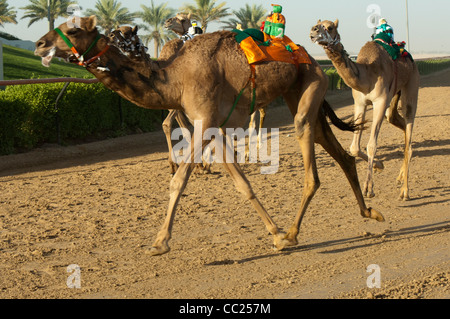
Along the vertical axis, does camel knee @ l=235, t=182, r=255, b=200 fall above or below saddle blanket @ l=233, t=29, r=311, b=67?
below

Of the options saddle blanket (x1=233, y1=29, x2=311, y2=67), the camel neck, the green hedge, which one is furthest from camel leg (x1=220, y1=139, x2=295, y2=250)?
the green hedge

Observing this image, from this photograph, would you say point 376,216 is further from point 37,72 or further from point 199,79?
point 37,72

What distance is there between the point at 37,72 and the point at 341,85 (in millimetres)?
15279

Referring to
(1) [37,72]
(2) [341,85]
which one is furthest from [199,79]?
(1) [37,72]

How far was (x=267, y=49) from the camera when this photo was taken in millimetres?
6078

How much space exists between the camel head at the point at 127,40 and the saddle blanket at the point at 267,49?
3.24 ft

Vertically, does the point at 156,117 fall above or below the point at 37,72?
below

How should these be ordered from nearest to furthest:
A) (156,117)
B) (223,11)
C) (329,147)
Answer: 1. (329,147)
2. (156,117)
3. (223,11)

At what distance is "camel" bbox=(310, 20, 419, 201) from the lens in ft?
27.0

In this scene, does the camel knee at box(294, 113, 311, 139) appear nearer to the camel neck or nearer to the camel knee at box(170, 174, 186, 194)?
the camel knee at box(170, 174, 186, 194)

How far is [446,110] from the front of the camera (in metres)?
19.4

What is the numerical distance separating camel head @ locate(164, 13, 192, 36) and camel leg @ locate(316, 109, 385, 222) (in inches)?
149

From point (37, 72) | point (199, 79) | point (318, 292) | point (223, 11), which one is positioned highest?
point (223, 11)

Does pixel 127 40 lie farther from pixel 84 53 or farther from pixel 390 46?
pixel 390 46
